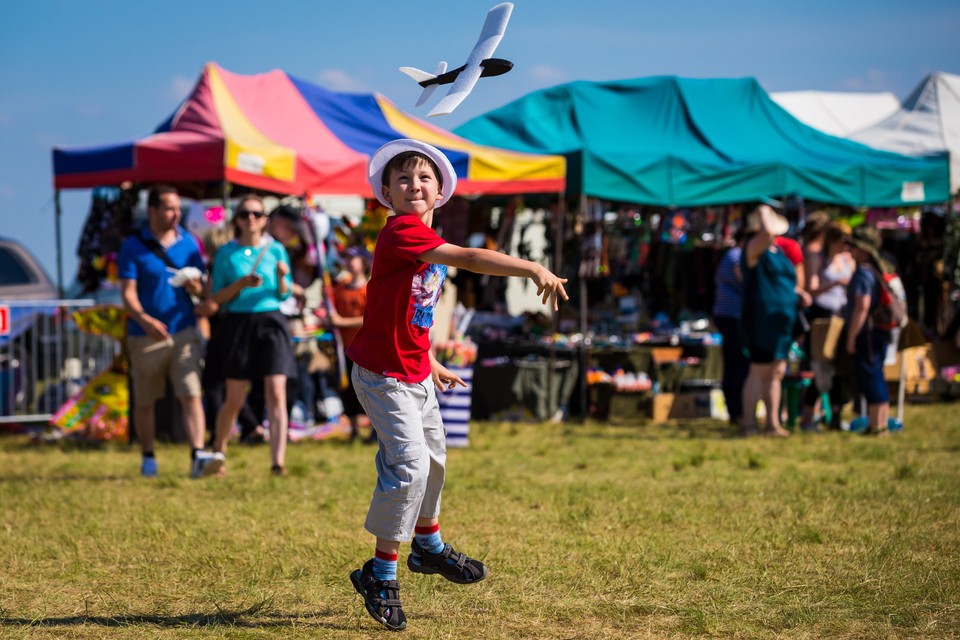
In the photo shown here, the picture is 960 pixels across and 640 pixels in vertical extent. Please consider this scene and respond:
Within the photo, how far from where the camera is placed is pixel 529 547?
5.47 meters

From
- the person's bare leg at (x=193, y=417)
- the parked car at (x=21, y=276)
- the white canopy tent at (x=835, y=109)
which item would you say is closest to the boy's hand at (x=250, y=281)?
the person's bare leg at (x=193, y=417)

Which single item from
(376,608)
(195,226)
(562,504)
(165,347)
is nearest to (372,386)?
(376,608)

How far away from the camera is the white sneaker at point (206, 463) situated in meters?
7.64

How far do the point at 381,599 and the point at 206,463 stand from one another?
3888mm

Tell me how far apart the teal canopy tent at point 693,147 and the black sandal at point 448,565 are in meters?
7.55

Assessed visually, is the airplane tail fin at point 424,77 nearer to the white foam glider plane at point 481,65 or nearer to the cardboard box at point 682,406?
the white foam glider plane at point 481,65

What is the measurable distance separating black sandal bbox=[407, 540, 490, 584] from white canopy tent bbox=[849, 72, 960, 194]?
41.6 feet

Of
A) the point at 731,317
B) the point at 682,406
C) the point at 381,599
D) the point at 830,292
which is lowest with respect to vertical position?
the point at 682,406

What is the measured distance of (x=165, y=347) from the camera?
762cm

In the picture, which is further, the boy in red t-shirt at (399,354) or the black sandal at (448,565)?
the black sandal at (448,565)

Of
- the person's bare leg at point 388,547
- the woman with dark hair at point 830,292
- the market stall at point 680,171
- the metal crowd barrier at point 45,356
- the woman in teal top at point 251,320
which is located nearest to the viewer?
the person's bare leg at point 388,547

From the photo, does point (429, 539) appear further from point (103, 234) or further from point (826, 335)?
point (103, 234)

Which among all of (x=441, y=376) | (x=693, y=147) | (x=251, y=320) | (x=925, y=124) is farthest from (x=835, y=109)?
(x=441, y=376)

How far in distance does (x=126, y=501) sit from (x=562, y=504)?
261cm
